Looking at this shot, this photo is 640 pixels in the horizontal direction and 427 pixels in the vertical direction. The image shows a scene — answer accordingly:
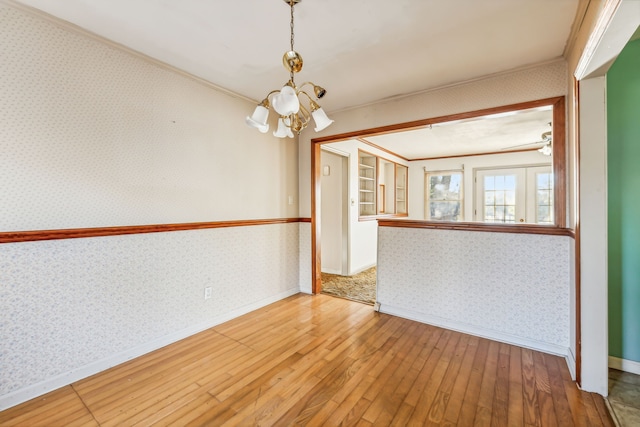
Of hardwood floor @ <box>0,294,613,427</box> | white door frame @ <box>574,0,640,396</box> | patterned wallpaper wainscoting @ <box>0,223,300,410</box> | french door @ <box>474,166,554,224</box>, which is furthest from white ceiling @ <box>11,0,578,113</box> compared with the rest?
french door @ <box>474,166,554,224</box>

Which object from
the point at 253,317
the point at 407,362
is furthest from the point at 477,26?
Answer: the point at 253,317

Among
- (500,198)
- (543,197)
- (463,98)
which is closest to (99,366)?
(463,98)

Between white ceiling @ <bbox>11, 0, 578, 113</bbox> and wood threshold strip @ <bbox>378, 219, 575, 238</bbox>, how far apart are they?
1.39 metres

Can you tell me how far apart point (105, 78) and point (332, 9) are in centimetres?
174

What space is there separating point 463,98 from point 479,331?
7.34 feet

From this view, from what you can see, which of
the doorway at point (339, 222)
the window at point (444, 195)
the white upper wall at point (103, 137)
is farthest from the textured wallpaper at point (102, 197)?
the window at point (444, 195)

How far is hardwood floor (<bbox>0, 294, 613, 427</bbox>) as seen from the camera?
5.24ft

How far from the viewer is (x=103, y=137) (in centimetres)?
206

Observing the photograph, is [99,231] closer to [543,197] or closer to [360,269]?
[360,269]

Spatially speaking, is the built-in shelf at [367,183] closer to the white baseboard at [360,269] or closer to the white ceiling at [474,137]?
the white ceiling at [474,137]

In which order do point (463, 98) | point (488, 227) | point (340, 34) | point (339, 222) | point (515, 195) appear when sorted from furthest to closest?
point (515, 195) → point (339, 222) → point (463, 98) → point (488, 227) → point (340, 34)

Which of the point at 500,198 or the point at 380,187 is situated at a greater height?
the point at 380,187

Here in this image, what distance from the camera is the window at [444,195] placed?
6.56 metres

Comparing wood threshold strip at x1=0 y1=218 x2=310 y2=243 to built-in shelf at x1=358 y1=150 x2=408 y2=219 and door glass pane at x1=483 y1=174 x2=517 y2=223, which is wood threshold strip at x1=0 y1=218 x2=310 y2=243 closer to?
built-in shelf at x1=358 y1=150 x2=408 y2=219
